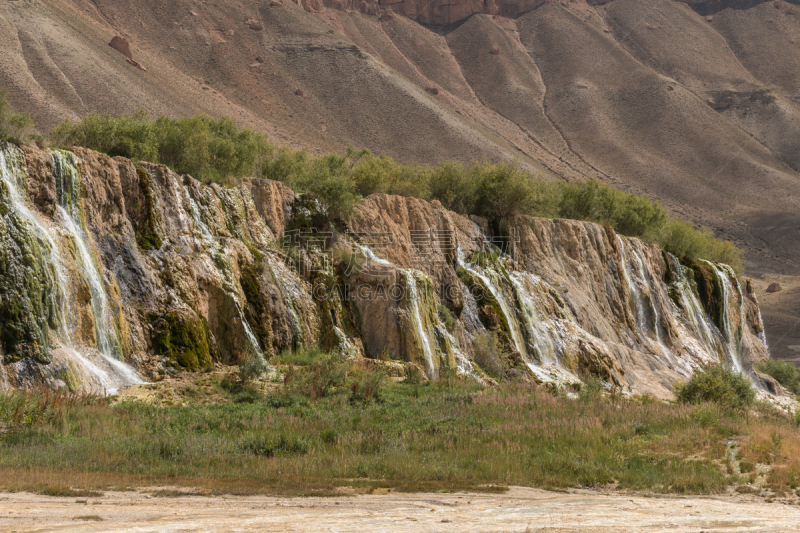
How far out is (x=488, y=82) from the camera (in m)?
125

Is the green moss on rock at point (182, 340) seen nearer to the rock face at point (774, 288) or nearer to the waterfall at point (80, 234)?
the waterfall at point (80, 234)

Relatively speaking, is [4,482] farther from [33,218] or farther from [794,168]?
[794,168]

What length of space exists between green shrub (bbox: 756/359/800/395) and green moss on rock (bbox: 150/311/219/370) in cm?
4111

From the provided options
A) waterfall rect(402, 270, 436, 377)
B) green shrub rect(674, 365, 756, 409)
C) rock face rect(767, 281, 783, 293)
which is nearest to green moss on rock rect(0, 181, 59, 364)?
waterfall rect(402, 270, 436, 377)

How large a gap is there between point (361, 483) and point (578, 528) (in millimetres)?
3332

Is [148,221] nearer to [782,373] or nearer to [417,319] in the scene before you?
[417,319]

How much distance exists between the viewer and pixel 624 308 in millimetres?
38562

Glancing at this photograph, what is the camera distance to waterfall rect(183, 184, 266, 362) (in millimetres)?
19172

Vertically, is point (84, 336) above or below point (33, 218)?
below

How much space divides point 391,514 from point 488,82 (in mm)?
123765

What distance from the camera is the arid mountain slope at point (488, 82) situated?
7669 cm

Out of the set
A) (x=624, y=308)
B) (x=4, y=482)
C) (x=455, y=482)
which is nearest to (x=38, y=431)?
(x=4, y=482)

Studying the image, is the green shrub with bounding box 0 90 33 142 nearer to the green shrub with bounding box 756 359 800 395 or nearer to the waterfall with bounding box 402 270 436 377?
the waterfall with bounding box 402 270 436 377

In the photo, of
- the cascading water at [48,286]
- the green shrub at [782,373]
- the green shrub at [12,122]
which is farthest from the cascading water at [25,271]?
the green shrub at [782,373]
